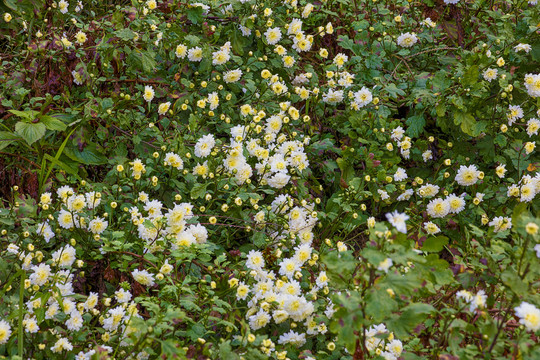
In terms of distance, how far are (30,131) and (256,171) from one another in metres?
1.19

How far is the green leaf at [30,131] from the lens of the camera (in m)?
2.98

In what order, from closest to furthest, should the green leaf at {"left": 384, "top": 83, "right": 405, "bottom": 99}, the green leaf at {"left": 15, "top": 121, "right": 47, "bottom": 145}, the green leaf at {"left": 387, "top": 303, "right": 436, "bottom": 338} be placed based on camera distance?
the green leaf at {"left": 387, "top": 303, "right": 436, "bottom": 338}
the green leaf at {"left": 15, "top": 121, "right": 47, "bottom": 145}
the green leaf at {"left": 384, "top": 83, "right": 405, "bottom": 99}

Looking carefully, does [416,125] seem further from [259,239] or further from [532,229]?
[532,229]

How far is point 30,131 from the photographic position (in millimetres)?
3002

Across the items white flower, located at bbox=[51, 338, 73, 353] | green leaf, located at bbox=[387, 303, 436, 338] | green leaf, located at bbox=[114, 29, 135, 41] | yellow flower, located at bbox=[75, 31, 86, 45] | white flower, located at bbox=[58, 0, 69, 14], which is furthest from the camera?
white flower, located at bbox=[58, 0, 69, 14]

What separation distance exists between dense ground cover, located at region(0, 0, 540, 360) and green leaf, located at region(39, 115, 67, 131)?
0.01 meters

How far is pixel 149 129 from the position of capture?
3.25 m

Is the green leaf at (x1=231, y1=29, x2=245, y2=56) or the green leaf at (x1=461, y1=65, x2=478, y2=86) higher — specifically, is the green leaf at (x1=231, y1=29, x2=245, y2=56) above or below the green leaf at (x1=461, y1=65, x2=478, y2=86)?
below

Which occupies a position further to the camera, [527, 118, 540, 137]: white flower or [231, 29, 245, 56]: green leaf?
[231, 29, 245, 56]: green leaf

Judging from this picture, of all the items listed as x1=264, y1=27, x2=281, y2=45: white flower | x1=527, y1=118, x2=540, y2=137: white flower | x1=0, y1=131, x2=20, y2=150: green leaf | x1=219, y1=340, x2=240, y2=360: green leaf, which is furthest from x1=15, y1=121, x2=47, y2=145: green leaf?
x1=527, y1=118, x2=540, y2=137: white flower

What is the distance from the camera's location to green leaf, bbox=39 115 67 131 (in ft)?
10.1

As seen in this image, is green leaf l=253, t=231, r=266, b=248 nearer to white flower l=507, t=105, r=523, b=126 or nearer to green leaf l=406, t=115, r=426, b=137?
green leaf l=406, t=115, r=426, b=137

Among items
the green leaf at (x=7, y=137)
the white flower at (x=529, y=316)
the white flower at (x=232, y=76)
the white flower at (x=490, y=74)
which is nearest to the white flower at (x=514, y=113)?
the white flower at (x=490, y=74)

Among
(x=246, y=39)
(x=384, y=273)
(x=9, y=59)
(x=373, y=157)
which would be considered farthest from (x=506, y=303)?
(x=9, y=59)
